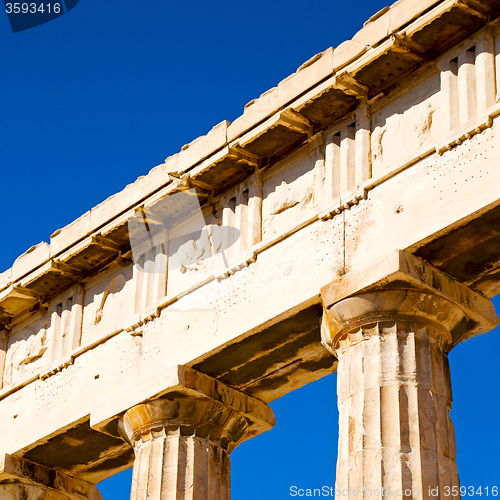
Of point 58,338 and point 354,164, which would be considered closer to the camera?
point 354,164

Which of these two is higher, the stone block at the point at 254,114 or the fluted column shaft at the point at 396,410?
the stone block at the point at 254,114

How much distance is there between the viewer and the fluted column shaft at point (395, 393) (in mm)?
14078

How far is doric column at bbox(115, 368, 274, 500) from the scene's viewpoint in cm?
1781

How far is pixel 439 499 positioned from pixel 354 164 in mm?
5318

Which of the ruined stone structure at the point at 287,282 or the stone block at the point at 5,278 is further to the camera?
the stone block at the point at 5,278

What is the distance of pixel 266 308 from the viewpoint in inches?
658

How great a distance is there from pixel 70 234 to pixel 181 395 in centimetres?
431

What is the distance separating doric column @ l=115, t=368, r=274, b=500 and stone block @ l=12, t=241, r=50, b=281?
4082 mm

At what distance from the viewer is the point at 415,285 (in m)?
15.0

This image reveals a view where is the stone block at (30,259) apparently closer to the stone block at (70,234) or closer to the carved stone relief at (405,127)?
the stone block at (70,234)

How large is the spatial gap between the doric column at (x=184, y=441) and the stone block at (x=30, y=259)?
4.08 m

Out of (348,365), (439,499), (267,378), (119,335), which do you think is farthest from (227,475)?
(439,499)

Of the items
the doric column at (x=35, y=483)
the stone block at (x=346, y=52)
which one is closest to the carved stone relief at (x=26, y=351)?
the doric column at (x=35, y=483)

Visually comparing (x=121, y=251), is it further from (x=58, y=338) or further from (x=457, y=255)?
(x=457, y=255)
